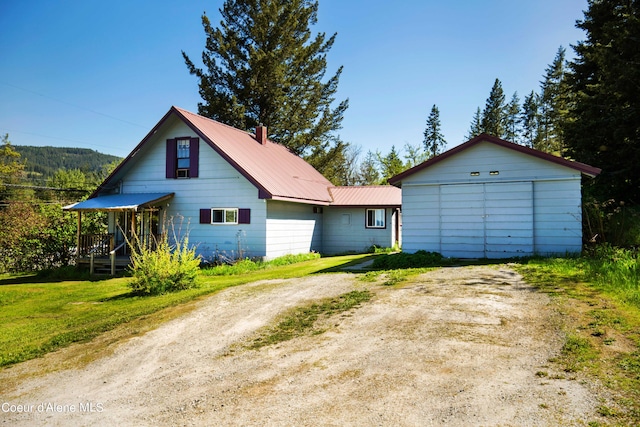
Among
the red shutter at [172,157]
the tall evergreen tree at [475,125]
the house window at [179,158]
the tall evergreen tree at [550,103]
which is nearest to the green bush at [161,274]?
the house window at [179,158]

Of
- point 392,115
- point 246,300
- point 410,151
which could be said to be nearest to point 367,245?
point 246,300

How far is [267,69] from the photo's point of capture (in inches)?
1243

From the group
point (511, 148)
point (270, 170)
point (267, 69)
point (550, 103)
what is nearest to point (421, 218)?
point (511, 148)

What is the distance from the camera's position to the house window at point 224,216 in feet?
59.8

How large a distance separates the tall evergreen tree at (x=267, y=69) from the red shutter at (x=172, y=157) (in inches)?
501

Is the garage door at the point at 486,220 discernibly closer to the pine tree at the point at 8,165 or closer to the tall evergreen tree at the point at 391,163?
the tall evergreen tree at the point at 391,163

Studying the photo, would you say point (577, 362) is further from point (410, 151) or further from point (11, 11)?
point (410, 151)

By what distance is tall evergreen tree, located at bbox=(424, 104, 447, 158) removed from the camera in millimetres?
55188

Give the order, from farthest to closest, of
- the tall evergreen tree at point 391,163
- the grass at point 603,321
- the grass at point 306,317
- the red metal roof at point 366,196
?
1. the tall evergreen tree at point 391,163
2. the red metal roof at point 366,196
3. the grass at point 306,317
4. the grass at point 603,321

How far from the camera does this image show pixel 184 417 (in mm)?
4430

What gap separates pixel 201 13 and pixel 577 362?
1342 inches

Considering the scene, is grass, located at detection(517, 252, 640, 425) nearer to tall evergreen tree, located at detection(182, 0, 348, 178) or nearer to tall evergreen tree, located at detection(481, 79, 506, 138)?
tall evergreen tree, located at detection(182, 0, 348, 178)

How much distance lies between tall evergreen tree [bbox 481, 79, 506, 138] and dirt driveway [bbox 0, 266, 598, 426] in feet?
158

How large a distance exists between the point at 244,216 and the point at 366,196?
25.9 feet
